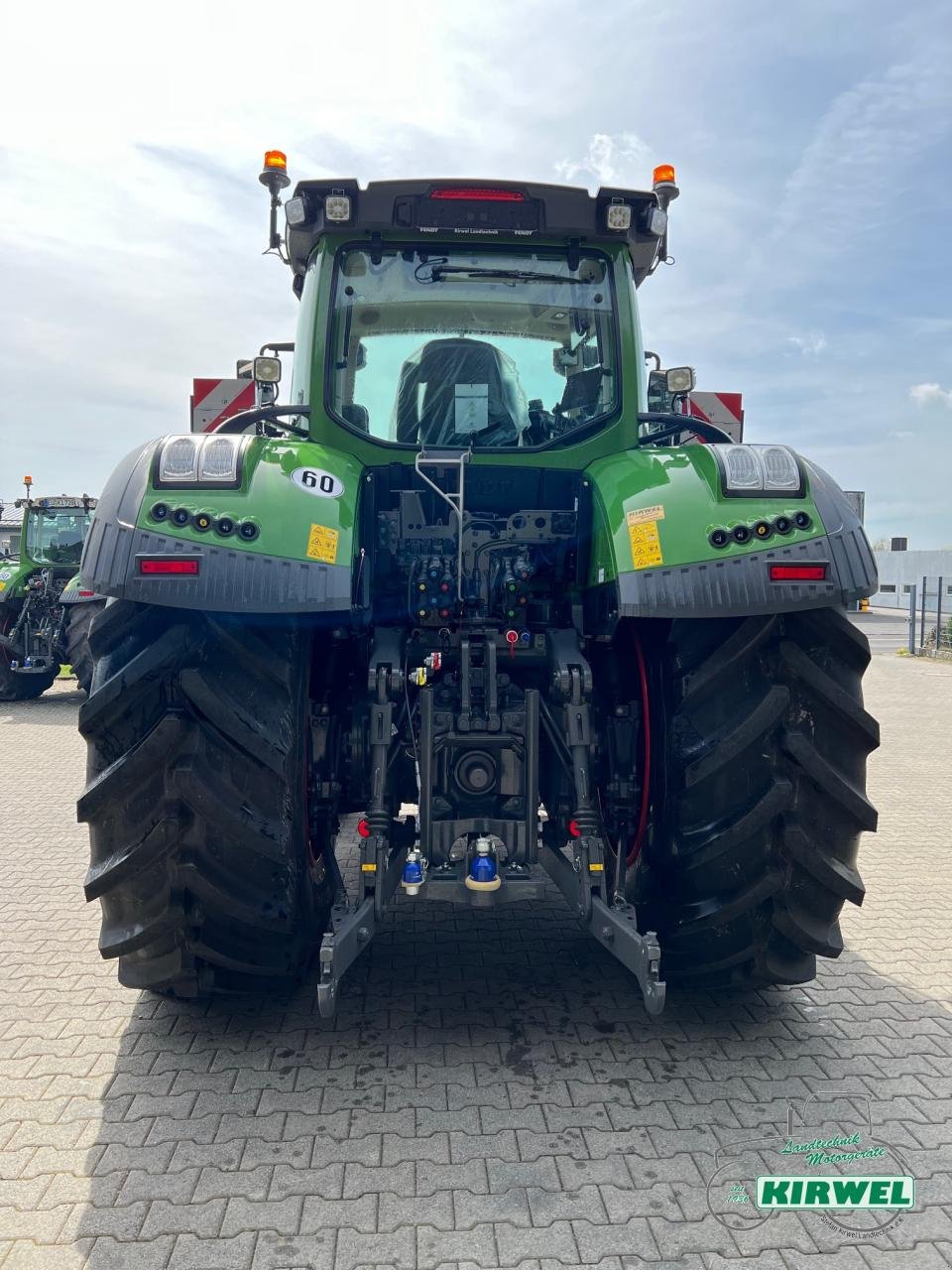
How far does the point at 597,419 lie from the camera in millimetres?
3531

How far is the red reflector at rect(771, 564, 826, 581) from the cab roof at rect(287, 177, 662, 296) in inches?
61.0

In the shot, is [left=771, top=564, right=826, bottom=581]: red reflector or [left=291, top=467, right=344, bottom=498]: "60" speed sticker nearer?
[left=771, top=564, right=826, bottom=581]: red reflector

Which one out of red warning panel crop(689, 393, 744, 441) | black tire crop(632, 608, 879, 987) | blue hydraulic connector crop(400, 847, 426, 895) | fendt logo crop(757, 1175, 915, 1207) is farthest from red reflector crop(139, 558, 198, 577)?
red warning panel crop(689, 393, 744, 441)

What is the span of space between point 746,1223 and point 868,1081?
85 cm

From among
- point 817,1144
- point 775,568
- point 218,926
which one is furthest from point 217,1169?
point 775,568

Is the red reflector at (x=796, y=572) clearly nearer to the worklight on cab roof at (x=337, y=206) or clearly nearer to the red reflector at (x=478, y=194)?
the red reflector at (x=478, y=194)

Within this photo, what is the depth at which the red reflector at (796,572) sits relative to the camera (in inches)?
106

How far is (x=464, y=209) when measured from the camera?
3.43 m

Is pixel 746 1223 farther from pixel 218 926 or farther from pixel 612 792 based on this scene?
pixel 218 926

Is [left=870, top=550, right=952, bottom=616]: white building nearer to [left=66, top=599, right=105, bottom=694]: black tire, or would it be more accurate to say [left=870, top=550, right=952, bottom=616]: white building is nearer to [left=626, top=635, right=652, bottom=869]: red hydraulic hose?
[left=66, top=599, right=105, bottom=694]: black tire

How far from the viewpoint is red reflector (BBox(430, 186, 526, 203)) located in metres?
3.42

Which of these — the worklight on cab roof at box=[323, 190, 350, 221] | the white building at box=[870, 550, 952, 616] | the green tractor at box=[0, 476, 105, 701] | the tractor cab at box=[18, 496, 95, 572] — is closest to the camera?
the worklight on cab roof at box=[323, 190, 350, 221]

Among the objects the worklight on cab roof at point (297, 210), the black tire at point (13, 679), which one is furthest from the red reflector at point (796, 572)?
the black tire at point (13, 679)

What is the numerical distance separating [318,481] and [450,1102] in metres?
1.86
